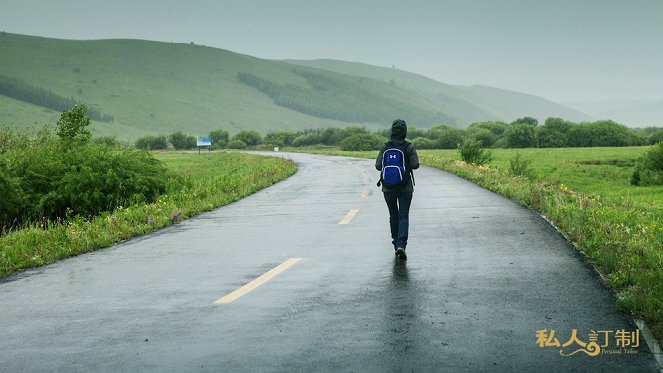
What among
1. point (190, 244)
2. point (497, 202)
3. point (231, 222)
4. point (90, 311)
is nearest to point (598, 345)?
point (90, 311)

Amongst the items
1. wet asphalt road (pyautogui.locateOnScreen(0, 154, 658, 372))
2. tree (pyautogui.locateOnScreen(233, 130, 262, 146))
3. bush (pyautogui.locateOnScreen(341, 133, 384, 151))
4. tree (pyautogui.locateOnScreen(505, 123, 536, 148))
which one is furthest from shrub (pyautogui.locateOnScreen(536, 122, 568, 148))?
wet asphalt road (pyautogui.locateOnScreen(0, 154, 658, 372))

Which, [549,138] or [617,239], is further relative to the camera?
[549,138]

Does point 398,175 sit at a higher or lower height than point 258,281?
higher

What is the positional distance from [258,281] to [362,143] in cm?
10684

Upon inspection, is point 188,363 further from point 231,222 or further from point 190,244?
point 231,222

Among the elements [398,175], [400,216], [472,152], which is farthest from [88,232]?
[472,152]

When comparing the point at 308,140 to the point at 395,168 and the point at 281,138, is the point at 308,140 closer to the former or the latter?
the point at 281,138

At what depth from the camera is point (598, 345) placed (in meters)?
5.27

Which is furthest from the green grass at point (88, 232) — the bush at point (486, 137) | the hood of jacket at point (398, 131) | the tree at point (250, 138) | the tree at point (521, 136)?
the tree at point (250, 138)

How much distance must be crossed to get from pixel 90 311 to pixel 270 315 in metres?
1.86

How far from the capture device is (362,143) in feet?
376

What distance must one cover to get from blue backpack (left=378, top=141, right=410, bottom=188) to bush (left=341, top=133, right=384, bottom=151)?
103881 mm

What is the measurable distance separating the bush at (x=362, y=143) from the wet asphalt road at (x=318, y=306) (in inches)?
3987

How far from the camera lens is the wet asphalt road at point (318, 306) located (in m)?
5.06
